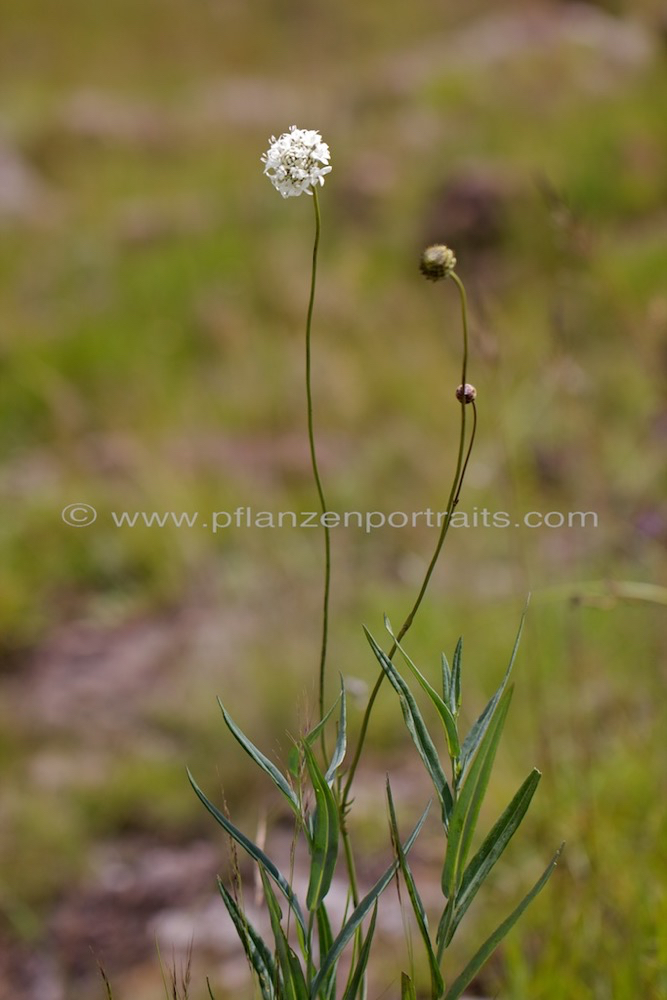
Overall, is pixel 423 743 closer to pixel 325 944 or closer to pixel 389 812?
pixel 389 812

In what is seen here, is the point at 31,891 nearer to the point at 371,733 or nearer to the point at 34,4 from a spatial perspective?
the point at 371,733

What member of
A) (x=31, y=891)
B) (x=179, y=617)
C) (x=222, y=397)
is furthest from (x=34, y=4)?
(x=31, y=891)

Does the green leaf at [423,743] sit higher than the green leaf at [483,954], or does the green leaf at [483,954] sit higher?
the green leaf at [423,743]

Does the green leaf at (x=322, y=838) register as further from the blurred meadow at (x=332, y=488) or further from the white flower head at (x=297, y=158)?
the white flower head at (x=297, y=158)

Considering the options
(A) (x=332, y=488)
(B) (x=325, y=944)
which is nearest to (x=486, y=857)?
(B) (x=325, y=944)

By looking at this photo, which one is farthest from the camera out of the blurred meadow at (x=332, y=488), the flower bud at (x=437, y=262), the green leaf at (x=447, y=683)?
the blurred meadow at (x=332, y=488)

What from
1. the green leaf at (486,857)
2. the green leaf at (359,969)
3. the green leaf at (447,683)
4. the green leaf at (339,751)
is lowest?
the green leaf at (359,969)

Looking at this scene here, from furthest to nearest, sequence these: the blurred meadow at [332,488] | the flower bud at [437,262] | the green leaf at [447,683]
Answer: the blurred meadow at [332,488]
the green leaf at [447,683]
the flower bud at [437,262]

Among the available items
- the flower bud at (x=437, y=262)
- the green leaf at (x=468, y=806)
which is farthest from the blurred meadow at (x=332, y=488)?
the flower bud at (x=437, y=262)
